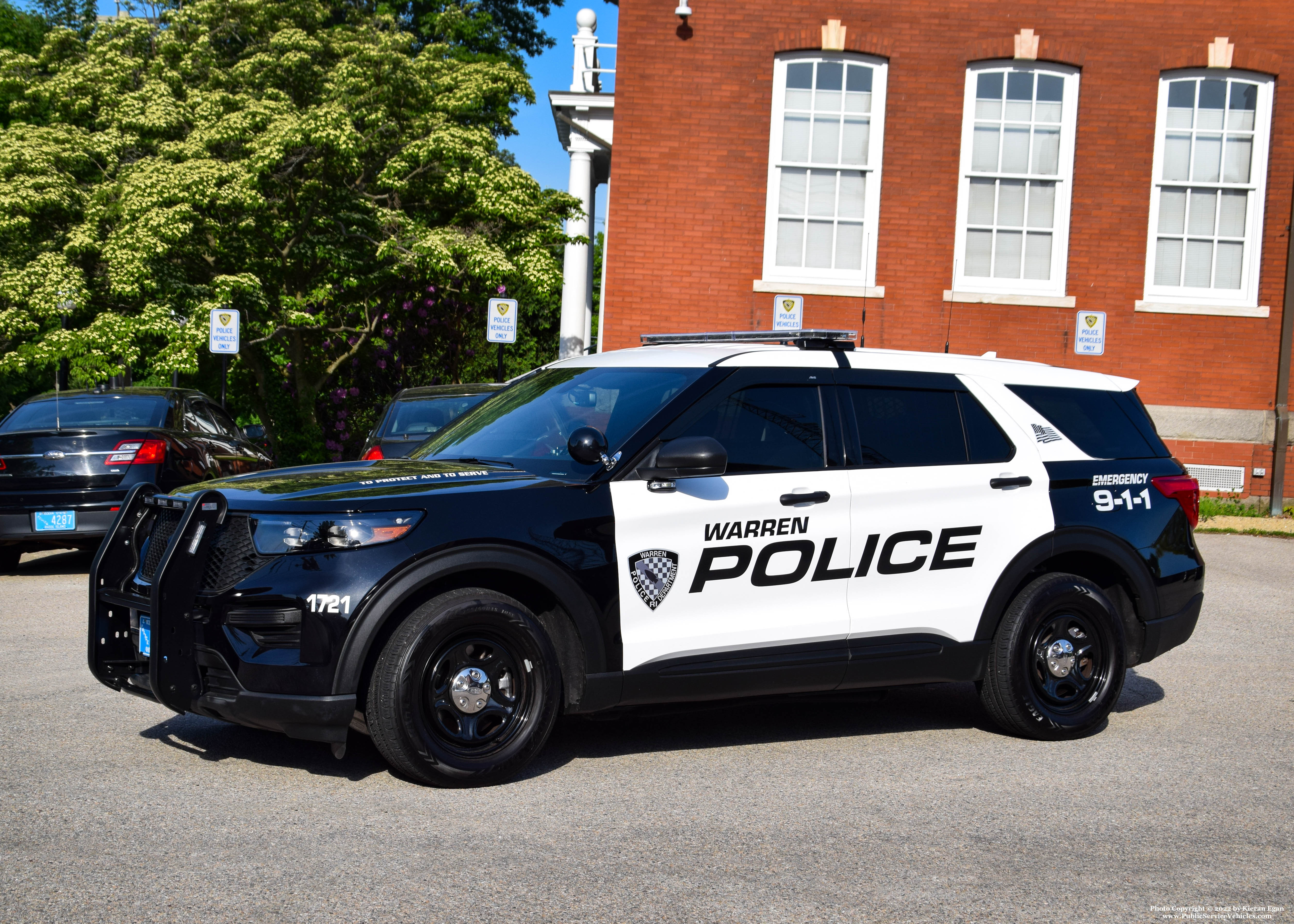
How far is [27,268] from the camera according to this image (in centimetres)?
1841

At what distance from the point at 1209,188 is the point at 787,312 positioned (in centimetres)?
677

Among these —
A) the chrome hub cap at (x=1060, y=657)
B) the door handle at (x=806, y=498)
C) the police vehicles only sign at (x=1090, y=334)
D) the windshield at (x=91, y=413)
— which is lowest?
the chrome hub cap at (x=1060, y=657)

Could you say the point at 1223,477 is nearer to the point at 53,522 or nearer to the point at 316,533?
the point at 53,522

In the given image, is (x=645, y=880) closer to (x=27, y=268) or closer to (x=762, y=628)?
(x=762, y=628)

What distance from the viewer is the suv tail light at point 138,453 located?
1080 centimetres

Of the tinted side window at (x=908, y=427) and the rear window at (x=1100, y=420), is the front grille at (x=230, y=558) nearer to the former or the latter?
the tinted side window at (x=908, y=427)

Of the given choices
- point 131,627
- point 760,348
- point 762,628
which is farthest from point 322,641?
point 760,348

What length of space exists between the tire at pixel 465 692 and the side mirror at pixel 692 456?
823 millimetres

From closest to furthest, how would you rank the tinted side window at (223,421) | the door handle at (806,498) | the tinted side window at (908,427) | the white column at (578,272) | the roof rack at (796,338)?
the door handle at (806,498) → the tinted side window at (908,427) → the roof rack at (796,338) → the tinted side window at (223,421) → the white column at (578,272)

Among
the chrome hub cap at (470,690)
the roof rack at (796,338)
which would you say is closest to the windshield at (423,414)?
the roof rack at (796,338)

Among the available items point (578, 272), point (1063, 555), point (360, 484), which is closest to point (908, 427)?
point (1063, 555)

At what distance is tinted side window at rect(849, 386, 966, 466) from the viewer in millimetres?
5844

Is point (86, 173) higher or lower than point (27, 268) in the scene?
higher

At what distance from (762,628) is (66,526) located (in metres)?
7.31
